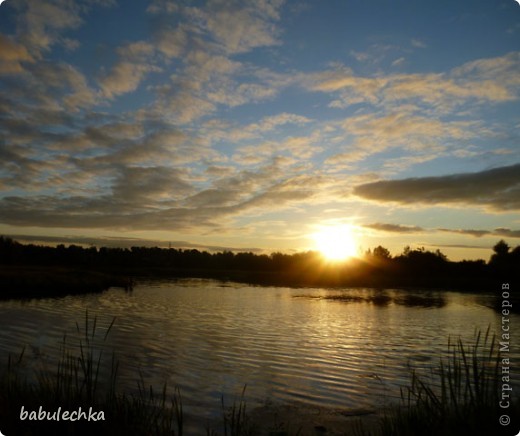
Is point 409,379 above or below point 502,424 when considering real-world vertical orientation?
below

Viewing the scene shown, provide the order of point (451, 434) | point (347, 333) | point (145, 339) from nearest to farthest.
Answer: point (451, 434)
point (145, 339)
point (347, 333)

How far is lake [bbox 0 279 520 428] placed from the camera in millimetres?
14711

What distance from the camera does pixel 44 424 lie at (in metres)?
7.78

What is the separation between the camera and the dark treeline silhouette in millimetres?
100381

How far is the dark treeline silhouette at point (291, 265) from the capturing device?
3952 inches

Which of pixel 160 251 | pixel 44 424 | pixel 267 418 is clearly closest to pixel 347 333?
pixel 267 418

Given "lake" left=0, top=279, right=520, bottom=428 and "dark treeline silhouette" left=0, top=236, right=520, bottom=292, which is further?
"dark treeline silhouette" left=0, top=236, right=520, bottom=292

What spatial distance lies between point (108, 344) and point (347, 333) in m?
16.1

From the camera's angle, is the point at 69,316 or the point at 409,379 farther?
the point at 69,316

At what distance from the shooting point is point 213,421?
11086 mm

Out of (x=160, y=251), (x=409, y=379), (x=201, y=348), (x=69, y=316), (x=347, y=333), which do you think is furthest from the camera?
(x=160, y=251)

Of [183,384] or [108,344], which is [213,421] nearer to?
[183,384]

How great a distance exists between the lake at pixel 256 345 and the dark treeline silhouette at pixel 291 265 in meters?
57.1

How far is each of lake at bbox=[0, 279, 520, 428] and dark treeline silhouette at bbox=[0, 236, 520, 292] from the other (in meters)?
57.1
